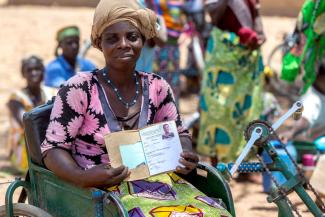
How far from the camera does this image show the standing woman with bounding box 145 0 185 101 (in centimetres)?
761

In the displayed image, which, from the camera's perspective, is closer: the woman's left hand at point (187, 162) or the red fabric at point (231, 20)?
the woman's left hand at point (187, 162)

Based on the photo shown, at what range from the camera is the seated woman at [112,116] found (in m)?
3.43

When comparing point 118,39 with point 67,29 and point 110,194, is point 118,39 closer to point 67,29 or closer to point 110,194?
point 110,194

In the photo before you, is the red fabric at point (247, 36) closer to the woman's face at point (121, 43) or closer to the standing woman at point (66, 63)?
A: the standing woman at point (66, 63)

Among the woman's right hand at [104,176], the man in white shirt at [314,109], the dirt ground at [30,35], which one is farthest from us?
the dirt ground at [30,35]

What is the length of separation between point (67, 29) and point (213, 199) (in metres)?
3.97

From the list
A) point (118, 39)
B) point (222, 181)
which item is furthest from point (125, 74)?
point (222, 181)

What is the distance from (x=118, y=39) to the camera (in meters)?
3.51

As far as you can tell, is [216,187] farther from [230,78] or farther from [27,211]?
[230,78]

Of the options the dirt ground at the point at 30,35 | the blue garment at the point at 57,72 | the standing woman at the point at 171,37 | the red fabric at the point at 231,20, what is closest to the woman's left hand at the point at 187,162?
the red fabric at the point at 231,20

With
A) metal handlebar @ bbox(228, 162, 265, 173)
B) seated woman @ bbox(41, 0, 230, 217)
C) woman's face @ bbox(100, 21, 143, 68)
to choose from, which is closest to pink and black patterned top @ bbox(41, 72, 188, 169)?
seated woman @ bbox(41, 0, 230, 217)

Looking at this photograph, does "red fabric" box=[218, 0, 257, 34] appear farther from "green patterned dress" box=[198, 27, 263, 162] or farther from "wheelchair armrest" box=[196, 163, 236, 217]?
"wheelchair armrest" box=[196, 163, 236, 217]

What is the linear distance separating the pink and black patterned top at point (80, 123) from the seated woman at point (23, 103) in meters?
3.49

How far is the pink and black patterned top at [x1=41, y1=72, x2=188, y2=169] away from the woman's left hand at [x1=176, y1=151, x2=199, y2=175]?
263 mm
